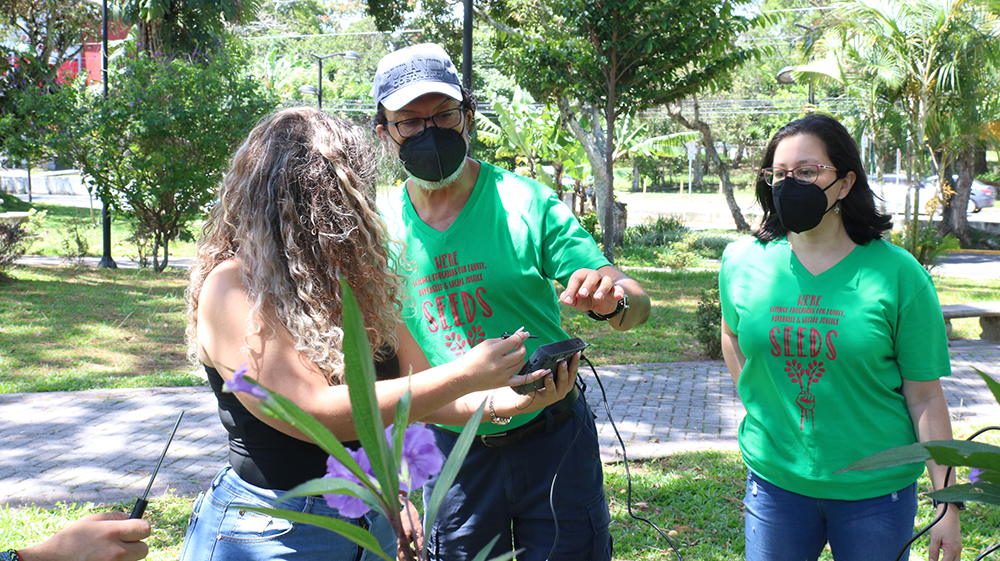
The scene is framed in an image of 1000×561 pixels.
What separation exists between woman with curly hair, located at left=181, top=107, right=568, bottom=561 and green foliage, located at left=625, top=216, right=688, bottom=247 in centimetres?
1764

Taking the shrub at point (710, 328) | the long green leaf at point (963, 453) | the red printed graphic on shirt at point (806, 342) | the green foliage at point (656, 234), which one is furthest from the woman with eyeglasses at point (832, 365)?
the green foliage at point (656, 234)

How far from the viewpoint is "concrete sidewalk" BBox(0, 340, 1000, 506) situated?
4.60 m

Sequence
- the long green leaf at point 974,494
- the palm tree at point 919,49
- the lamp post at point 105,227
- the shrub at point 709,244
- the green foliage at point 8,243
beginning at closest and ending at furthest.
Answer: the long green leaf at point 974,494 < the green foliage at point 8,243 < the palm tree at point 919,49 < the lamp post at point 105,227 < the shrub at point 709,244

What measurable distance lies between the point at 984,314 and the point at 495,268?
8.25m

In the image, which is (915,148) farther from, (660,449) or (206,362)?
(206,362)

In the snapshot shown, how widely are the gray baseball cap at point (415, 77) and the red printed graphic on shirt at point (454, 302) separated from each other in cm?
47

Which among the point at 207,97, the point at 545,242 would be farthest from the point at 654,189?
the point at 545,242

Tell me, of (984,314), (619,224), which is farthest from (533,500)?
(619,224)

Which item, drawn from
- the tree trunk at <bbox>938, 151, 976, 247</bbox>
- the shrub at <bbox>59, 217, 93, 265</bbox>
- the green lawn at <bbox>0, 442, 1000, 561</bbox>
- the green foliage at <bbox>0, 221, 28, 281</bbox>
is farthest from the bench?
the shrub at <bbox>59, 217, 93, 265</bbox>

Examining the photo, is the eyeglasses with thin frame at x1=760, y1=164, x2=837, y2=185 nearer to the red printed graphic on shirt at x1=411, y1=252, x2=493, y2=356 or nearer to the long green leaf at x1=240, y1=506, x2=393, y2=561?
the red printed graphic on shirt at x1=411, y1=252, x2=493, y2=356

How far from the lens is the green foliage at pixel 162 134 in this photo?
1279 cm

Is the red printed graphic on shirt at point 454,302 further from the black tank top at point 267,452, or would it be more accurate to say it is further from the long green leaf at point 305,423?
the long green leaf at point 305,423

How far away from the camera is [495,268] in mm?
2219

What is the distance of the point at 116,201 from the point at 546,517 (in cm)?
1315
